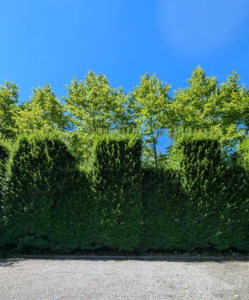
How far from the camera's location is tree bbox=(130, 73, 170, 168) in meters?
15.2

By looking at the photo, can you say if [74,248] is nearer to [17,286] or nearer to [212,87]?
[17,286]

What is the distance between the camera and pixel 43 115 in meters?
15.6

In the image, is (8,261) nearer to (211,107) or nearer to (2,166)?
(2,166)

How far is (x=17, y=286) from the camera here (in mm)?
3932

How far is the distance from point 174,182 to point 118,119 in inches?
379

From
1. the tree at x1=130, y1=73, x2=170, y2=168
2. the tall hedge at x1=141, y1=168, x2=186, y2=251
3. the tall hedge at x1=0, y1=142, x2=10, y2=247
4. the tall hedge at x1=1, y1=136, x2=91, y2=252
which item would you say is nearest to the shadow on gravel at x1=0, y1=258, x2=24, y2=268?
the tall hedge at x1=1, y1=136, x2=91, y2=252

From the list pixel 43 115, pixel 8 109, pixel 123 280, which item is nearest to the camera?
pixel 123 280

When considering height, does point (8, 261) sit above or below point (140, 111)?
below

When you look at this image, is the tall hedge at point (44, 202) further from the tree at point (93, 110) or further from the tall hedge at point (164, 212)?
the tree at point (93, 110)

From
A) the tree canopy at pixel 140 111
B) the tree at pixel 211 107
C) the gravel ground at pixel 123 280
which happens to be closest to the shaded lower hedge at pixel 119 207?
the gravel ground at pixel 123 280

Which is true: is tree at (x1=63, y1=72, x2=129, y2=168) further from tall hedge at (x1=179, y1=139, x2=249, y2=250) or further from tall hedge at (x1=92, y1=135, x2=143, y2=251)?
tall hedge at (x1=179, y1=139, x2=249, y2=250)

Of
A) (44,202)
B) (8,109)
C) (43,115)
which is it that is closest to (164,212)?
(44,202)

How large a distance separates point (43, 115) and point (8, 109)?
4.21 metres

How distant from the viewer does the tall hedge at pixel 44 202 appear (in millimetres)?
6832
